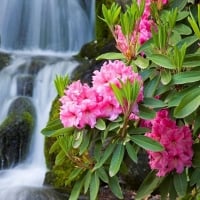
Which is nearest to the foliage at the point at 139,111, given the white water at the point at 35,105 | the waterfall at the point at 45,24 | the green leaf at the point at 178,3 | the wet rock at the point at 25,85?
the green leaf at the point at 178,3

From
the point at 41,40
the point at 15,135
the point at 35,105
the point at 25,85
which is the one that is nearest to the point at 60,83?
the point at 15,135

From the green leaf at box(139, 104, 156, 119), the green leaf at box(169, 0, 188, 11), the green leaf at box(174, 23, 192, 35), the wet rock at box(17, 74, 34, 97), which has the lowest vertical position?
the green leaf at box(139, 104, 156, 119)

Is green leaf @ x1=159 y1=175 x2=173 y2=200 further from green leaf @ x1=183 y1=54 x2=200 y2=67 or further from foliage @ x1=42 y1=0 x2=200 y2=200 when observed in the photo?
green leaf @ x1=183 y1=54 x2=200 y2=67

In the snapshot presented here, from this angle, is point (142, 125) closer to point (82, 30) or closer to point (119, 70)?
point (119, 70)

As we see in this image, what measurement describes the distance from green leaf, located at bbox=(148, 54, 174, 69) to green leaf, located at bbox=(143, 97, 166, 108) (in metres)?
0.09

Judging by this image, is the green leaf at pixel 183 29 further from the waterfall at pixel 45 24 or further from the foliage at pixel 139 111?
the waterfall at pixel 45 24

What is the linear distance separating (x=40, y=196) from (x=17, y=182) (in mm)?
659

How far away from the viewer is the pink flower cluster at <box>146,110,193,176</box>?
131 centimetres

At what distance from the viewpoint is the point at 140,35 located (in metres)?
1.43

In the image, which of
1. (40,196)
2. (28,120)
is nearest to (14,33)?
(28,120)

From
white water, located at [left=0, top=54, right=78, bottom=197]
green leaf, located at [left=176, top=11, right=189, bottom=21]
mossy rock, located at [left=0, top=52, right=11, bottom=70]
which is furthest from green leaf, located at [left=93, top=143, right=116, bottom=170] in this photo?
mossy rock, located at [left=0, top=52, right=11, bottom=70]

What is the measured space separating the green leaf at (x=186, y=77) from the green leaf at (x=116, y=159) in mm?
208

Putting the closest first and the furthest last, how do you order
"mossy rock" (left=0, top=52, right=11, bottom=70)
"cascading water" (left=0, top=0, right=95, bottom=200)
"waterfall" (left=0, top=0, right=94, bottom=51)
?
"cascading water" (left=0, top=0, right=95, bottom=200), "mossy rock" (left=0, top=52, right=11, bottom=70), "waterfall" (left=0, top=0, right=94, bottom=51)

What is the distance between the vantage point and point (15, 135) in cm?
520
